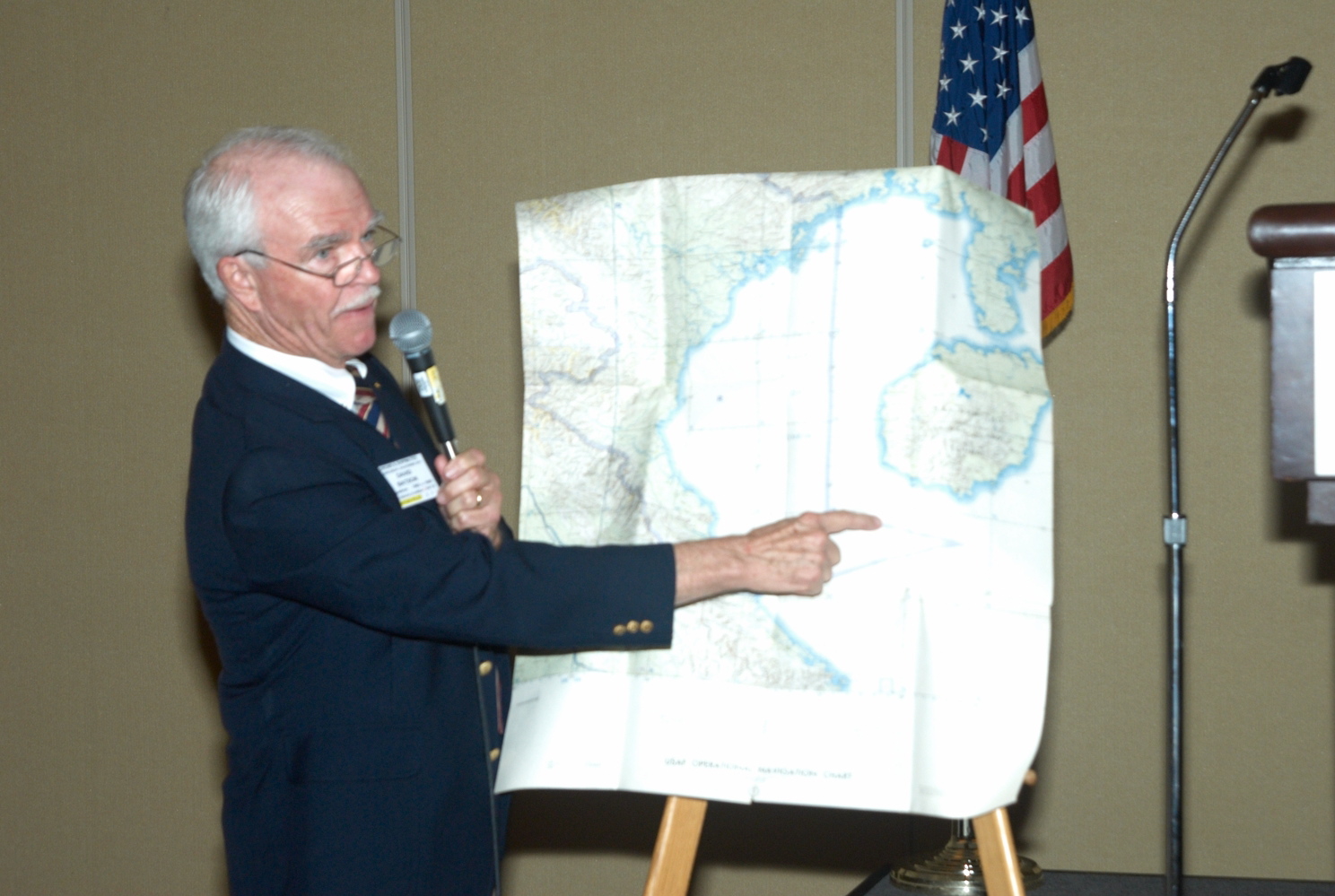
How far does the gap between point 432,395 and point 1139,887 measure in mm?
1597

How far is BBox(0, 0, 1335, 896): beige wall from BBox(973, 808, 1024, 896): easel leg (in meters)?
1.70

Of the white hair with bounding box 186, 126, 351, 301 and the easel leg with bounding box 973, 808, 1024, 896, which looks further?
the white hair with bounding box 186, 126, 351, 301

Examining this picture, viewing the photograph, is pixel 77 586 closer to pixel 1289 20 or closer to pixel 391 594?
pixel 391 594

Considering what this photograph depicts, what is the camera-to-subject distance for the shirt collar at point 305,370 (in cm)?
174

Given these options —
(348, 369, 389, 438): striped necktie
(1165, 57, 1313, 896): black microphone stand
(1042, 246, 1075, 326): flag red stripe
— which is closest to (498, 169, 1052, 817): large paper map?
(348, 369, 389, 438): striped necktie

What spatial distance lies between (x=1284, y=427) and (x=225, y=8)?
3.01m

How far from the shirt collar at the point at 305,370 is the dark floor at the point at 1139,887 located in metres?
1.27

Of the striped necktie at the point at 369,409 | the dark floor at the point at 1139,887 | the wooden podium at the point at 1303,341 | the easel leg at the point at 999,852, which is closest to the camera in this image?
the wooden podium at the point at 1303,341

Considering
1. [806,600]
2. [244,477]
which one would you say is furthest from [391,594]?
[806,600]

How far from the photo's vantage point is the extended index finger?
1.59 meters

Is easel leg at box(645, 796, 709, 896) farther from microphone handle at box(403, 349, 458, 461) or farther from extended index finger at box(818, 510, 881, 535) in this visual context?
microphone handle at box(403, 349, 458, 461)

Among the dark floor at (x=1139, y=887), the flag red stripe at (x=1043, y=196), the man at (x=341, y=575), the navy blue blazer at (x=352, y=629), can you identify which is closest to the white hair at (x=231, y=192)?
the man at (x=341, y=575)

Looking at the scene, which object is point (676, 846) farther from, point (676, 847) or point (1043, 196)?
point (1043, 196)

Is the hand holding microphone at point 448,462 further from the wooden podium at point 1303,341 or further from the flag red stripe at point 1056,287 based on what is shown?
the flag red stripe at point 1056,287
